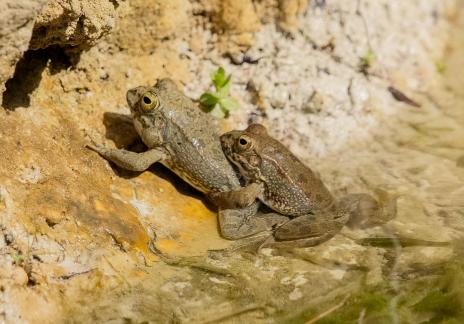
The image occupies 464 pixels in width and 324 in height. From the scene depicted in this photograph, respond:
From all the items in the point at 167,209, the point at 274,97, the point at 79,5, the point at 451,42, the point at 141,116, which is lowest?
the point at 167,209

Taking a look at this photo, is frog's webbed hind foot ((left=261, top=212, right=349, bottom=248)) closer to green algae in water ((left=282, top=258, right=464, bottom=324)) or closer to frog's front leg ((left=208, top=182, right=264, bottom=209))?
frog's front leg ((left=208, top=182, right=264, bottom=209))

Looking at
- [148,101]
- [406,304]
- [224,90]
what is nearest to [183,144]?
[148,101]

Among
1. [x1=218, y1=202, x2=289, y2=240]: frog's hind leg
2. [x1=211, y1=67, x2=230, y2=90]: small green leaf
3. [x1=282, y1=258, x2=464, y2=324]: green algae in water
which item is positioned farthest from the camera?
[x1=211, y1=67, x2=230, y2=90]: small green leaf

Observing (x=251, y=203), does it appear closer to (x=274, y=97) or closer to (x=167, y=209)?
(x=167, y=209)

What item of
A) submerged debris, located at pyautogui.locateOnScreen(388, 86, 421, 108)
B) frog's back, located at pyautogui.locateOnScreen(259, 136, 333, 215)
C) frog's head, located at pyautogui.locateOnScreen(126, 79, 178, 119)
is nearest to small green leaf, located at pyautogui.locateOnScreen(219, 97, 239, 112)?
frog's back, located at pyautogui.locateOnScreen(259, 136, 333, 215)

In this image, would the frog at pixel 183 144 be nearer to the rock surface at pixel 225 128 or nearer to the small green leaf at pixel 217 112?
the rock surface at pixel 225 128

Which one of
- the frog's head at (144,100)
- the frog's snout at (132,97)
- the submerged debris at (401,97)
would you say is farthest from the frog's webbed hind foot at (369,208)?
the frog's snout at (132,97)

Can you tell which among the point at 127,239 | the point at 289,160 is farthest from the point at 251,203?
the point at 127,239
